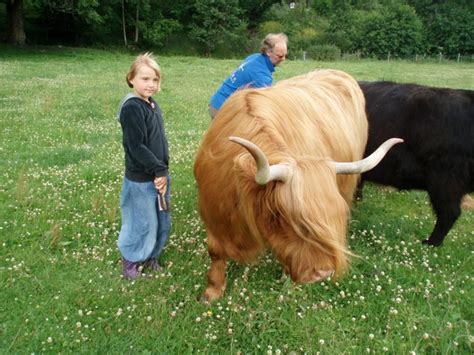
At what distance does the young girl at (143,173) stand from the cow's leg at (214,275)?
0.79 m

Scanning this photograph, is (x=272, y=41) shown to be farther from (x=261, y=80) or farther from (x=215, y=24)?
(x=215, y=24)

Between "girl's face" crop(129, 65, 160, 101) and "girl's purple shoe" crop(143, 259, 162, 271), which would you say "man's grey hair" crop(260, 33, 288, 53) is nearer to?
"girl's face" crop(129, 65, 160, 101)

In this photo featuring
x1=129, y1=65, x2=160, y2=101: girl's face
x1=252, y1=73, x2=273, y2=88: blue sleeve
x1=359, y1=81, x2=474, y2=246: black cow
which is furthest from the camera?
x1=252, y1=73, x2=273, y2=88: blue sleeve

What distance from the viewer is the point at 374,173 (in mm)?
6531

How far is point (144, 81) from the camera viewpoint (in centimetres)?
445

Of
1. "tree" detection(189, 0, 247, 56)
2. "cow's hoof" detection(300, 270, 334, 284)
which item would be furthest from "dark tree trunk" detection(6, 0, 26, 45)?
"cow's hoof" detection(300, 270, 334, 284)

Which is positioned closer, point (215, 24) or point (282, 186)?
point (282, 186)

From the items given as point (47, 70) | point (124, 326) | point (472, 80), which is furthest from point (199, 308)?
point (472, 80)

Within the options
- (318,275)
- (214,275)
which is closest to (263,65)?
(214,275)

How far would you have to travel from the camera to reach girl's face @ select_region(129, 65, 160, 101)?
4426mm

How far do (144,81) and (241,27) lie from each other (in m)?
50.2

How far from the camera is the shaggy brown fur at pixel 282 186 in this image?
3.42 metres

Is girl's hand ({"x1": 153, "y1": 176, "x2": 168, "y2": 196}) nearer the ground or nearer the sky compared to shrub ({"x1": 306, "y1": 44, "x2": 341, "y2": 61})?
nearer the ground

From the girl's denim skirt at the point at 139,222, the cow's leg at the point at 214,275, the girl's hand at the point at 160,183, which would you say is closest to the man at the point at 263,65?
the girl's hand at the point at 160,183
